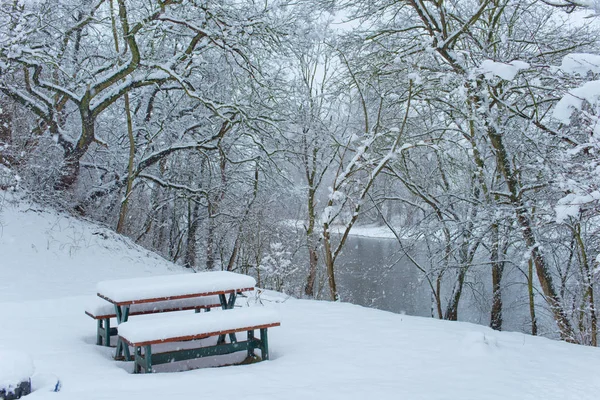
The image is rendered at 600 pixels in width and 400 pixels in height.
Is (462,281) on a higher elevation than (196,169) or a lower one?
lower

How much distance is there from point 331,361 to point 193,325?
3.93ft

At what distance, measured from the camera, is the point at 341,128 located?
1566 centimetres

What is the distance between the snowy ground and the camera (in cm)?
352

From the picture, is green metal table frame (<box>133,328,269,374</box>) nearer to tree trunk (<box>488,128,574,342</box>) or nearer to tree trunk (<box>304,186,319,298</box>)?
tree trunk (<box>488,128,574,342</box>)

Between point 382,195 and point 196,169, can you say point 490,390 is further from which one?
point 196,169

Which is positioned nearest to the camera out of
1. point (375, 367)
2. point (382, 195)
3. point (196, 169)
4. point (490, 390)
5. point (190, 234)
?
point (490, 390)

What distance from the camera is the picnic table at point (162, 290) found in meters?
4.43

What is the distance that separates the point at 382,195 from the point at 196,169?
18.5 ft

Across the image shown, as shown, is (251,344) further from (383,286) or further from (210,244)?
(383,286)

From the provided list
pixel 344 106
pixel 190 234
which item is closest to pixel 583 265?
pixel 344 106

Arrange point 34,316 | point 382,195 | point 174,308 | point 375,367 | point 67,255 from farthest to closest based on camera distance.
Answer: point 382,195 → point 67,255 → point 34,316 → point 174,308 → point 375,367

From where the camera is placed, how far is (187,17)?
10438 millimetres

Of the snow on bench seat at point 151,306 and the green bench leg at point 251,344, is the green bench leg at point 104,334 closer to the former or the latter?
the snow on bench seat at point 151,306

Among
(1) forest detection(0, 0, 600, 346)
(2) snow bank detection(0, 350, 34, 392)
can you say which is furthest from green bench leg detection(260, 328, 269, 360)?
(1) forest detection(0, 0, 600, 346)
